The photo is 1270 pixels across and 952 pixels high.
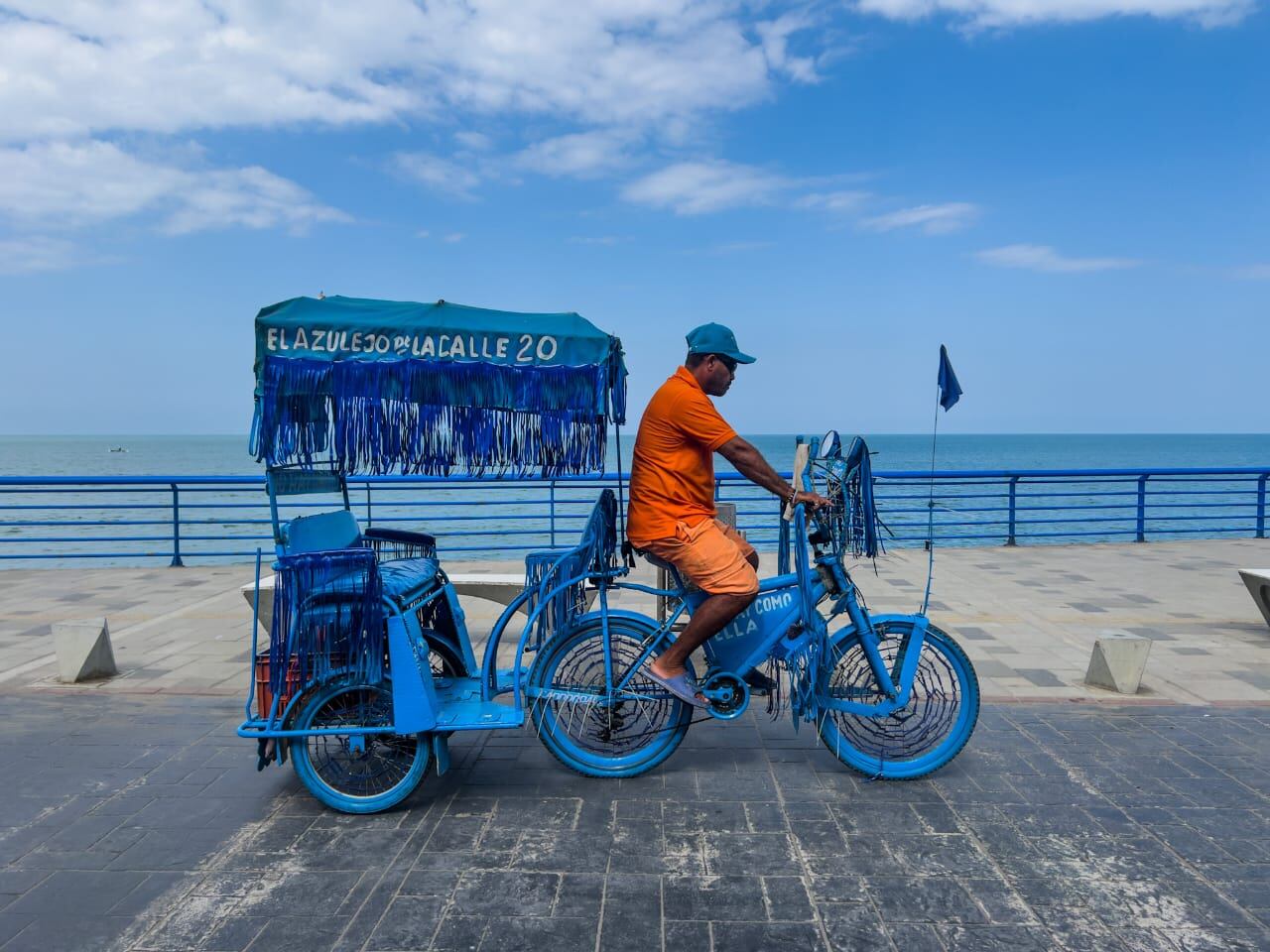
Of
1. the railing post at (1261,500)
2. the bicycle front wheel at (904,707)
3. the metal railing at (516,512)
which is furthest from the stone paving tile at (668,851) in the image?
the railing post at (1261,500)

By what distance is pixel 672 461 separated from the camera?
3877 millimetres

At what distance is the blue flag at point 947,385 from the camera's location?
3.79 m

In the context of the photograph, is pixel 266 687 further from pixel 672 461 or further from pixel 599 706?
pixel 672 461


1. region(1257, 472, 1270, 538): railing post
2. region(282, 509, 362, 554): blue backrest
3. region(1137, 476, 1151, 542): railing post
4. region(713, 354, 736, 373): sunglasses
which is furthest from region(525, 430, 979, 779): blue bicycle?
region(1257, 472, 1270, 538): railing post

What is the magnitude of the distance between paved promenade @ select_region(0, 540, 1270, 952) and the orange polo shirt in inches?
46.6

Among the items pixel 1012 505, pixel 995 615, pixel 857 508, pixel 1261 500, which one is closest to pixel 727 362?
pixel 857 508

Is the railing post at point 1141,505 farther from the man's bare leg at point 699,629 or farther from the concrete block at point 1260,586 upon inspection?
the man's bare leg at point 699,629

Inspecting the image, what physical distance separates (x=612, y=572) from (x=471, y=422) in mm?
917

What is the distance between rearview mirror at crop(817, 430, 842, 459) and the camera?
12.9ft

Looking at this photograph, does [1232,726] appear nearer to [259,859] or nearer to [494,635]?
[494,635]

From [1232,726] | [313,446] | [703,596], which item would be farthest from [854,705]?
[313,446]

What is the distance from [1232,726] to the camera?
4.69 m

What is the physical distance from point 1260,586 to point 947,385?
4.48 m

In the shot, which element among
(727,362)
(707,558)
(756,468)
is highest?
(727,362)
